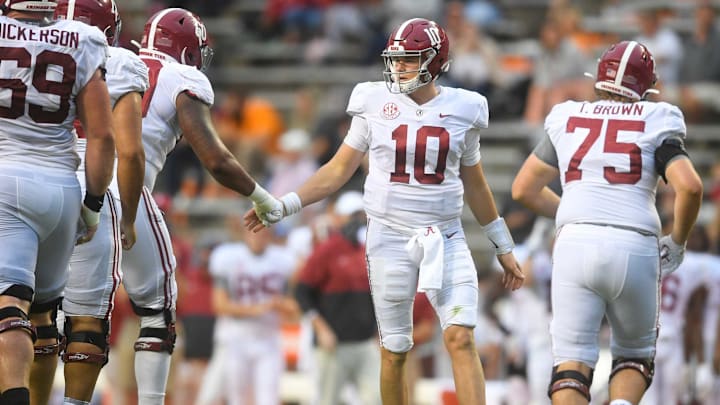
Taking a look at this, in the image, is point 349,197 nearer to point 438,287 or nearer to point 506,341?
point 506,341

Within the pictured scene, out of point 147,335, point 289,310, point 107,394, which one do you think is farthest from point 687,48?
point 147,335

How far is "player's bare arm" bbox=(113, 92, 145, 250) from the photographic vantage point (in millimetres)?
6816

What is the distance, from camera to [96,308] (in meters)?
7.01

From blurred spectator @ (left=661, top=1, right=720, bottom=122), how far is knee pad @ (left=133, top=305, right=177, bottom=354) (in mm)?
9107

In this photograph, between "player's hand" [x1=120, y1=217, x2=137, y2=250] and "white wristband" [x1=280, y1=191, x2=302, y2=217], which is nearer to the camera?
"player's hand" [x1=120, y1=217, x2=137, y2=250]

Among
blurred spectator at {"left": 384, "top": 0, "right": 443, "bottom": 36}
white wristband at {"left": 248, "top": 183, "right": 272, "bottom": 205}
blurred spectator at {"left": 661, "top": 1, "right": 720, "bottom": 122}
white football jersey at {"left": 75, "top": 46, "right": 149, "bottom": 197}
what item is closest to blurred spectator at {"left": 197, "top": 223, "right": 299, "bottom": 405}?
blurred spectator at {"left": 384, "top": 0, "right": 443, "bottom": 36}

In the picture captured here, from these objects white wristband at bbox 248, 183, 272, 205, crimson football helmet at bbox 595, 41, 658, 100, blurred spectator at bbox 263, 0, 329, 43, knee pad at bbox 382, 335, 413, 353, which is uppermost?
blurred spectator at bbox 263, 0, 329, 43

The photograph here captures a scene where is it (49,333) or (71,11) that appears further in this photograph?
(71,11)

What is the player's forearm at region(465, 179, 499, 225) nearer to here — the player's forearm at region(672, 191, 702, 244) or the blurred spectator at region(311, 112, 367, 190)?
the player's forearm at region(672, 191, 702, 244)

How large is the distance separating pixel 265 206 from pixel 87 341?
1230 mm

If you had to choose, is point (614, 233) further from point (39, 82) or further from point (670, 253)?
point (39, 82)

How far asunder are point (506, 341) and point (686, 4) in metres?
6.29

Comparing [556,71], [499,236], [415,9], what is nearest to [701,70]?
[556,71]

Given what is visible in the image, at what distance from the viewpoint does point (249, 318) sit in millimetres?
12969
